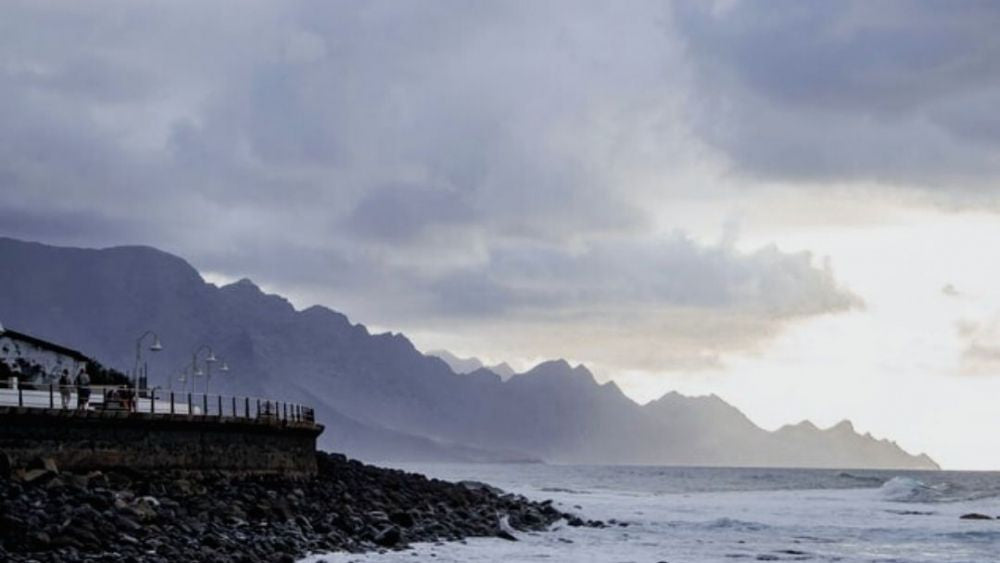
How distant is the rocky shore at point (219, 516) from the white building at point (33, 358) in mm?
10255

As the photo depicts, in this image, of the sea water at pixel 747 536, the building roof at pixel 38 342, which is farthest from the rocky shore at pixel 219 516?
the building roof at pixel 38 342

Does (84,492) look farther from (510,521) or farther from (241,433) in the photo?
(510,521)

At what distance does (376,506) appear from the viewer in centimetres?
4891

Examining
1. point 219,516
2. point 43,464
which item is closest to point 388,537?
point 219,516

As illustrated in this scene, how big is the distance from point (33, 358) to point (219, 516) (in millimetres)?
20241

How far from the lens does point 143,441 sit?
42188mm

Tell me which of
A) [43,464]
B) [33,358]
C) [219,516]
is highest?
[33,358]

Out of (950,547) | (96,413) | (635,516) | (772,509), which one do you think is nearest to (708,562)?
(950,547)

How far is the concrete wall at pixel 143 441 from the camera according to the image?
39.0 metres

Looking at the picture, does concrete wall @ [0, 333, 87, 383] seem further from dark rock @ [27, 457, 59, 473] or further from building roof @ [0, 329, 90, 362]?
dark rock @ [27, 457, 59, 473]

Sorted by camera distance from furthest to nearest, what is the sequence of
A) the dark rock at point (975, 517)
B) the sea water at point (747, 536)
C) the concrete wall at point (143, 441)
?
→ the dark rock at point (975, 517) → the sea water at point (747, 536) → the concrete wall at point (143, 441)

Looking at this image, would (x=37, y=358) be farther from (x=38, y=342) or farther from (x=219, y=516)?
(x=219, y=516)

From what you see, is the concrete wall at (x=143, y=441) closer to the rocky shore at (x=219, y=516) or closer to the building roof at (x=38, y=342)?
the rocky shore at (x=219, y=516)

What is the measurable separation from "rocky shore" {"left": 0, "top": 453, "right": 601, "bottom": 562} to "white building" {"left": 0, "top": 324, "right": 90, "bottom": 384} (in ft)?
33.6
